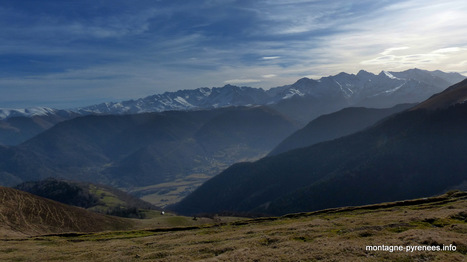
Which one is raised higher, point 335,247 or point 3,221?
point 335,247

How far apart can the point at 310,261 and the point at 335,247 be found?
18.1 feet

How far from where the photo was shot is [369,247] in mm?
41125

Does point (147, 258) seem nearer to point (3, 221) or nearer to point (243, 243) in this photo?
point (243, 243)

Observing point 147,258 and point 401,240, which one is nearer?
point 401,240

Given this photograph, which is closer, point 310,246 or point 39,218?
point 310,246

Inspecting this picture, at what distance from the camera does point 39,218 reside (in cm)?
12225

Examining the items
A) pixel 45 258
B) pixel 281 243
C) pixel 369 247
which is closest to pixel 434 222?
pixel 369 247

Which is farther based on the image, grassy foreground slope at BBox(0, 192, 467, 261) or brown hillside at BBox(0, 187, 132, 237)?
brown hillside at BBox(0, 187, 132, 237)

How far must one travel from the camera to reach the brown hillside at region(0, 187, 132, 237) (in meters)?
110

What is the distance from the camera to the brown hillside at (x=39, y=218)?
110 meters

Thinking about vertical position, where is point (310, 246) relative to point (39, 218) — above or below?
above

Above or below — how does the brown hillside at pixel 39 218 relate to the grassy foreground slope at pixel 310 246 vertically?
below

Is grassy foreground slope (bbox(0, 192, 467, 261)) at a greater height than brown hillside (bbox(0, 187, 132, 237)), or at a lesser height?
greater

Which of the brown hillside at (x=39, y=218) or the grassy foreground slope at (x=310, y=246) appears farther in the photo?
the brown hillside at (x=39, y=218)
